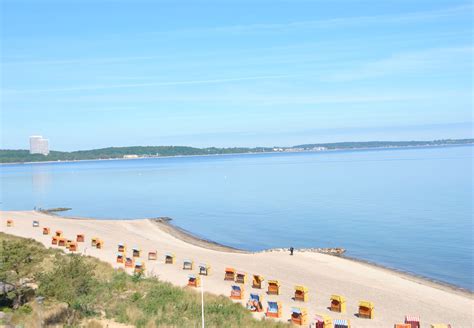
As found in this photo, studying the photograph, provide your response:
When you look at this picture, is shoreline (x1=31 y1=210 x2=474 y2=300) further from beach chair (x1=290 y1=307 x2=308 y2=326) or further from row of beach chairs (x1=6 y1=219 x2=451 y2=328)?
beach chair (x1=290 y1=307 x2=308 y2=326)

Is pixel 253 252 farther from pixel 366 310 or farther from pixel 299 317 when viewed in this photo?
pixel 299 317

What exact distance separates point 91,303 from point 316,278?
14417 millimetres

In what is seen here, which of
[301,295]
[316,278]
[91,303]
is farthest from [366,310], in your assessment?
[91,303]

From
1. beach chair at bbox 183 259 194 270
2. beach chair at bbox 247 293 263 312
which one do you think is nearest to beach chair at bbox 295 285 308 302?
beach chair at bbox 247 293 263 312

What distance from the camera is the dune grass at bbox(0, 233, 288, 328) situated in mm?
16750

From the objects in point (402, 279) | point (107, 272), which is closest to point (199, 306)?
point (107, 272)

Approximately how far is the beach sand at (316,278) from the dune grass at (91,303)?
3.27 metres

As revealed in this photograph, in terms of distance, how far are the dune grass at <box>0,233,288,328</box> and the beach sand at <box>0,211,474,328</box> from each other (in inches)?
129

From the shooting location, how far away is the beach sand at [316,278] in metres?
22.5

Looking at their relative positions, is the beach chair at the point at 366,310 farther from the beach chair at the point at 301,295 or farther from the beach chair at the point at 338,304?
the beach chair at the point at 301,295

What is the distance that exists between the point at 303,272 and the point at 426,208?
32.0m

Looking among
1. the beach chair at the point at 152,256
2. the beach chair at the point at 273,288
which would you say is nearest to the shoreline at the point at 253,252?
the beach chair at the point at 152,256

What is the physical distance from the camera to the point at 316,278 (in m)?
29.0

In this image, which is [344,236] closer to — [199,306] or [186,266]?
[186,266]
